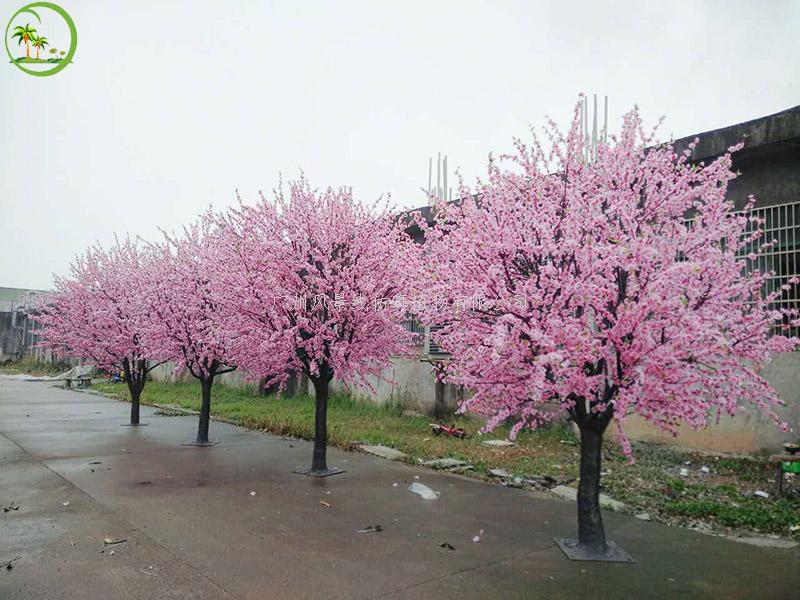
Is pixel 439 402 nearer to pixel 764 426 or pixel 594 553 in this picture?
pixel 764 426

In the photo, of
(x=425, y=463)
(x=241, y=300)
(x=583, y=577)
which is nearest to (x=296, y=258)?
(x=241, y=300)

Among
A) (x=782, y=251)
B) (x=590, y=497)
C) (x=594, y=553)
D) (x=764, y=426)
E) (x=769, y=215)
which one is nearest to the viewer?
(x=594, y=553)

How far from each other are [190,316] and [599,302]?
911 cm

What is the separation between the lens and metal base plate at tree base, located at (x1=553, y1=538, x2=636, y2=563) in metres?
5.41

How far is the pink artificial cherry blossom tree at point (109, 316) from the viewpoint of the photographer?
13984mm

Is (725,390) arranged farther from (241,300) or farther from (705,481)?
(241,300)

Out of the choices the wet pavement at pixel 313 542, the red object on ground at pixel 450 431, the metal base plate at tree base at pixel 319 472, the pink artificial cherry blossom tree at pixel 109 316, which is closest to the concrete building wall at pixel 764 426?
the wet pavement at pixel 313 542

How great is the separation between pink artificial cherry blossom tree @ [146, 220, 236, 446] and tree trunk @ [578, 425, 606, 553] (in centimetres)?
743

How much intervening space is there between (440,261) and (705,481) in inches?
210

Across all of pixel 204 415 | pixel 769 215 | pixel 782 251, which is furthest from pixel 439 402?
pixel 769 215

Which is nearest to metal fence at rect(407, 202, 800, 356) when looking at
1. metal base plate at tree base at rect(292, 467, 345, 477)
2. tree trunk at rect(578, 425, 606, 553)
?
tree trunk at rect(578, 425, 606, 553)

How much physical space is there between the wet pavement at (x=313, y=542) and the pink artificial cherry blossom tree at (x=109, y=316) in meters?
4.55

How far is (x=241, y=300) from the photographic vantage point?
29.3 feet

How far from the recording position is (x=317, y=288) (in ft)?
28.8
